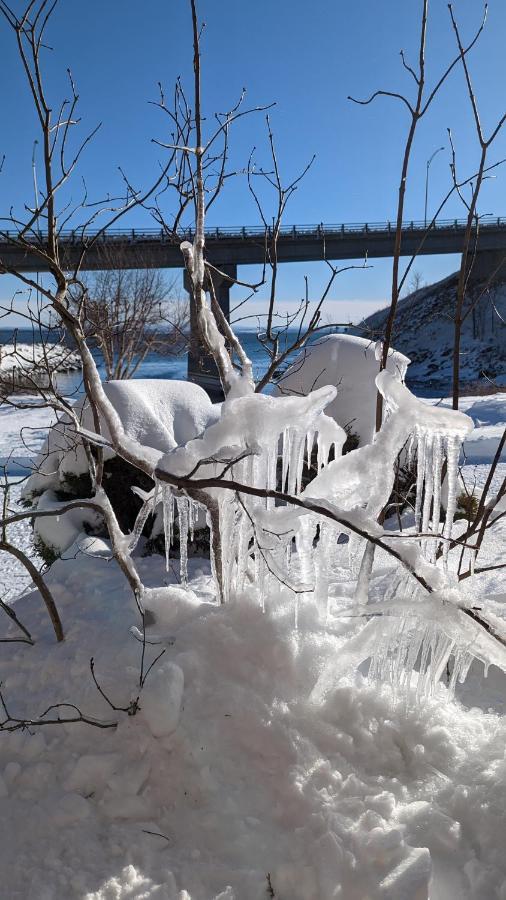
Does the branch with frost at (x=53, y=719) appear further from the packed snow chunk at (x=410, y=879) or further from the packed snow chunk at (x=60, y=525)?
the packed snow chunk at (x=60, y=525)

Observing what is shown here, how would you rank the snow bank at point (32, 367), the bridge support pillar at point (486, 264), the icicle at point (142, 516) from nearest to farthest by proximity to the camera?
the icicle at point (142, 516) → the snow bank at point (32, 367) → the bridge support pillar at point (486, 264)


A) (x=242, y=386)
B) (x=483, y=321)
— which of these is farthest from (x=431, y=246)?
(x=242, y=386)

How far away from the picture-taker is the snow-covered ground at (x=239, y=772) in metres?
2.00

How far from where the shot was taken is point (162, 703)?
2357 millimetres

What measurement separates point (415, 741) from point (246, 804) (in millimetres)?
767

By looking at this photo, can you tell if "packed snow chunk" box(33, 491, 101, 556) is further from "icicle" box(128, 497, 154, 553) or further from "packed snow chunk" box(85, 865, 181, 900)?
"packed snow chunk" box(85, 865, 181, 900)

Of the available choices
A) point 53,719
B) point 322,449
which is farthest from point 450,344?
point 53,719

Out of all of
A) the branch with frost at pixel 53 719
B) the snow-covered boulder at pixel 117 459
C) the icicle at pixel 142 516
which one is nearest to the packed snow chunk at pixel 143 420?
the snow-covered boulder at pixel 117 459

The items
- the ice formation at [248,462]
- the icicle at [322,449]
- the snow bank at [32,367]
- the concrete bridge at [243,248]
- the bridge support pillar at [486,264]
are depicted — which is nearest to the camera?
the ice formation at [248,462]

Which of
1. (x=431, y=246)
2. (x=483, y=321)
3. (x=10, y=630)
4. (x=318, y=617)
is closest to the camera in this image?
(x=318, y=617)

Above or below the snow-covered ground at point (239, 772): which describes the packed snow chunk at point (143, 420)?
above

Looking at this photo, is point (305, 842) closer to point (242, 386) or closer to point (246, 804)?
point (246, 804)

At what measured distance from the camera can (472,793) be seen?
2.30 metres

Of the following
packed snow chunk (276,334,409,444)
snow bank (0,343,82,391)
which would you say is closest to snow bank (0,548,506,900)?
snow bank (0,343,82,391)
